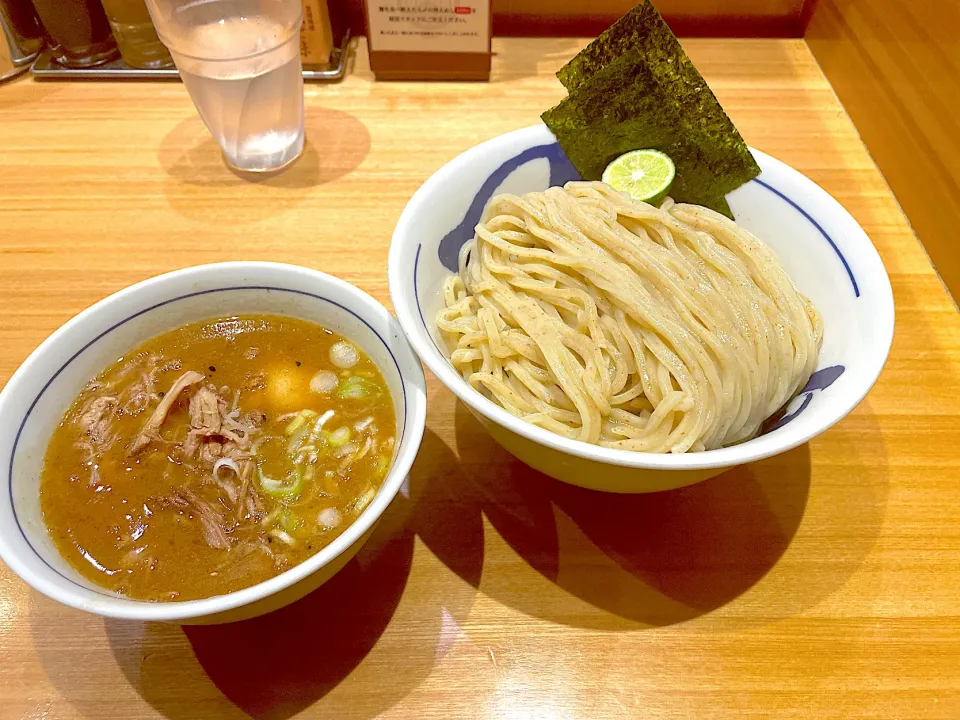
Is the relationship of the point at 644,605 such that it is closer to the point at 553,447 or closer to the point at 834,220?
the point at 553,447

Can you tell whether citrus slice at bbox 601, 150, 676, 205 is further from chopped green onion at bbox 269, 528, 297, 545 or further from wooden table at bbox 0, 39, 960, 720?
chopped green onion at bbox 269, 528, 297, 545

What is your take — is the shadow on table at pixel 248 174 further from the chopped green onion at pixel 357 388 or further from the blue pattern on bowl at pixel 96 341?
the chopped green onion at pixel 357 388

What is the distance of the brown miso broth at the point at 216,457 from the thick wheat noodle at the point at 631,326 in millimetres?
297

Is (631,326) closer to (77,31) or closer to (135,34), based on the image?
(135,34)

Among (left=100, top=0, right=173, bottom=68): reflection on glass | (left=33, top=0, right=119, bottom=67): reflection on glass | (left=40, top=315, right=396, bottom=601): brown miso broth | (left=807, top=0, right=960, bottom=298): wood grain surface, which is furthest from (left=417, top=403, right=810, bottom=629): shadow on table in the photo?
(left=33, top=0, right=119, bottom=67): reflection on glass

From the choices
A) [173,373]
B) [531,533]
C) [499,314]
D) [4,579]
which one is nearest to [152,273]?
[173,373]

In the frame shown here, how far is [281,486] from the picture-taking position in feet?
4.17

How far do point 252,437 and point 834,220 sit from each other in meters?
1.36

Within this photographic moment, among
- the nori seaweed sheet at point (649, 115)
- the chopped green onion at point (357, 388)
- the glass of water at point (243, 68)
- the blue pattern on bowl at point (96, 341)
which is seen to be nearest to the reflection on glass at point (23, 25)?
the glass of water at point (243, 68)

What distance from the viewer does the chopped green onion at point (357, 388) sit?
4.55 ft

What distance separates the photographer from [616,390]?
4.63ft

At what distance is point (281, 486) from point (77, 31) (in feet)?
8.25

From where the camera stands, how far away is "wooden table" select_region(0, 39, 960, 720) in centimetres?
127

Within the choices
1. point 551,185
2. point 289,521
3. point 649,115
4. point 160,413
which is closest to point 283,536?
point 289,521
